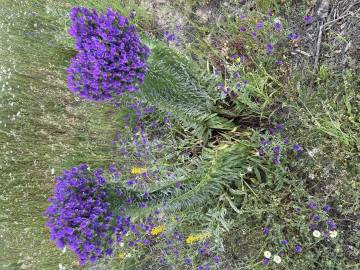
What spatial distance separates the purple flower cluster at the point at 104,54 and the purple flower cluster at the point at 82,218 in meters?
0.60

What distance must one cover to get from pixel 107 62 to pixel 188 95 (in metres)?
0.95

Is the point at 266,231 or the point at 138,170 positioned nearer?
the point at 266,231

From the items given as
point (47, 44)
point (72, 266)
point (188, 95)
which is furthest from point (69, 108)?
point (72, 266)

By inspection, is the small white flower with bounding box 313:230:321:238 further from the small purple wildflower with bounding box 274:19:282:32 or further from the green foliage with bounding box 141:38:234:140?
the small purple wildflower with bounding box 274:19:282:32

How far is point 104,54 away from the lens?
207 centimetres

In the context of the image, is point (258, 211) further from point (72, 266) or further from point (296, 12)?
point (72, 266)

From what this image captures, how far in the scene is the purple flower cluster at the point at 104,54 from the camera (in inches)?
81.4

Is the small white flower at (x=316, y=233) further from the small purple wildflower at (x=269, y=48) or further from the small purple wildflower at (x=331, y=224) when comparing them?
the small purple wildflower at (x=269, y=48)

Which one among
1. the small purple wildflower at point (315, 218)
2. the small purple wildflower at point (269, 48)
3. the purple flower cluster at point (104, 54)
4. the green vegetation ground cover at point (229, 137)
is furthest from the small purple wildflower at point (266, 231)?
the purple flower cluster at point (104, 54)

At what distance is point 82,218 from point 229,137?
1.53 m

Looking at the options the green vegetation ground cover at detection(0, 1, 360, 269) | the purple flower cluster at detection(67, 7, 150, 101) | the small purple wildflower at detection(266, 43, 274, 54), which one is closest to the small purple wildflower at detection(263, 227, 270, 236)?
the green vegetation ground cover at detection(0, 1, 360, 269)

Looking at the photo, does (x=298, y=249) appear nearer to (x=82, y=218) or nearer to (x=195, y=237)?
(x=195, y=237)

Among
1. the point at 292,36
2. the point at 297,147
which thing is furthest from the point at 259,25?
the point at 297,147

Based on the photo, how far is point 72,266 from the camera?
12.3 feet
